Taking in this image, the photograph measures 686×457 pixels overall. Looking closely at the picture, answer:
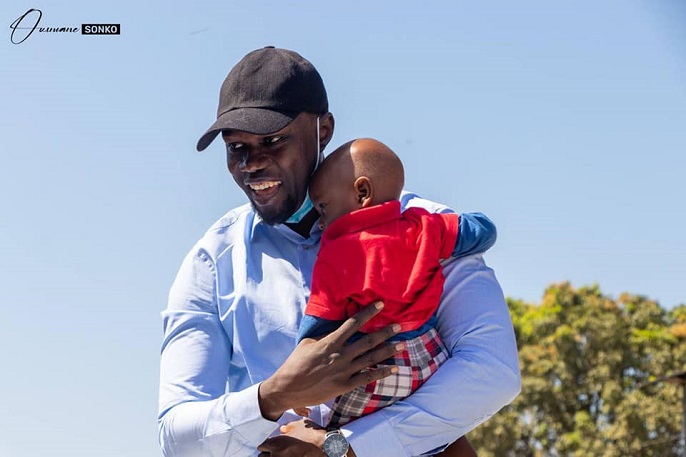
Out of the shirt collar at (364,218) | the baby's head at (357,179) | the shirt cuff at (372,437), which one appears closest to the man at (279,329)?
the shirt cuff at (372,437)

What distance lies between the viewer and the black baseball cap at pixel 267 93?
3.80 meters

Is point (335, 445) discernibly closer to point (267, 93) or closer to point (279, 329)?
point (279, 329)

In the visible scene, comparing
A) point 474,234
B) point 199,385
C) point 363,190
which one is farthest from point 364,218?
point 199,385

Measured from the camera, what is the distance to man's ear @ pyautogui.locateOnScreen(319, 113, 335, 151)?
4.06m

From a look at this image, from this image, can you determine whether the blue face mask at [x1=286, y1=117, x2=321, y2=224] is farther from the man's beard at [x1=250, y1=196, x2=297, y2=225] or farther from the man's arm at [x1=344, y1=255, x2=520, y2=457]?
the man's arm at [x1=344, y1=255, x2=520, y2=457]

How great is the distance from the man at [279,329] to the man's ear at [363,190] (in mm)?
302

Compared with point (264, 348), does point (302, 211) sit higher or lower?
higher

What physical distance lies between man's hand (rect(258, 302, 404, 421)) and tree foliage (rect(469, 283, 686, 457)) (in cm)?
2823

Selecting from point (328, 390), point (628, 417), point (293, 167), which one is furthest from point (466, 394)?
point (628, 417)

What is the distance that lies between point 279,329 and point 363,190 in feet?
1.84

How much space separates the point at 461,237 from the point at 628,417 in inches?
1117

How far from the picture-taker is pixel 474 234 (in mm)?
3646

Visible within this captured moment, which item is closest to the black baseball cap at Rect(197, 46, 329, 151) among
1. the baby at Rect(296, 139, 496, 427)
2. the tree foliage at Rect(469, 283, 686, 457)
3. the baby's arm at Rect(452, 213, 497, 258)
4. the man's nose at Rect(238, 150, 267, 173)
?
the man's nose at Rect(238, 150, 267, 173)

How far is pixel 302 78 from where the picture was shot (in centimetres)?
399
